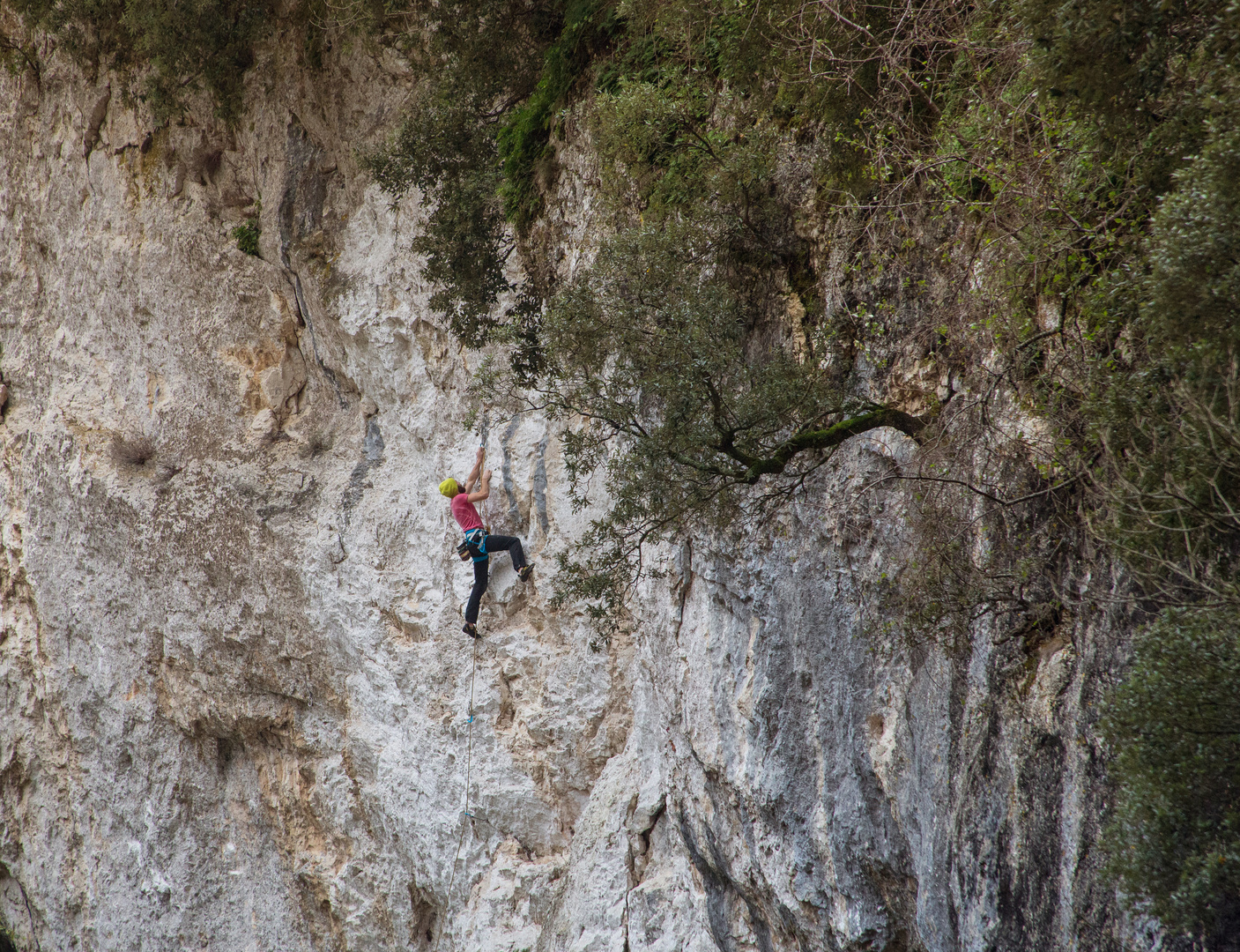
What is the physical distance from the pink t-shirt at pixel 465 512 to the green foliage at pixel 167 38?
8264mm

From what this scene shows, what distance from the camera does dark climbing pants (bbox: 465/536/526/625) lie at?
39.0 ft

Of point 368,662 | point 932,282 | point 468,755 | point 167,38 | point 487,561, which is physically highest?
point 167,38

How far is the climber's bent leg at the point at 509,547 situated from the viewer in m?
11.9

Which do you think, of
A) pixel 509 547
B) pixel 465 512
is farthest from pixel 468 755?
pixel 465 512

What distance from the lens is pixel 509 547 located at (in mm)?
11922

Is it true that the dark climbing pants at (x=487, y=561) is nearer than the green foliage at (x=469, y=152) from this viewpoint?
No

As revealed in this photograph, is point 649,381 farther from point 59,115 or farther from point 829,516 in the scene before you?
point 59,115

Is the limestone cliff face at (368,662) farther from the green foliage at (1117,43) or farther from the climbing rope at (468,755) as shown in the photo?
the green foliage at (1117,43)

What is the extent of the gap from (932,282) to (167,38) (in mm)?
12460

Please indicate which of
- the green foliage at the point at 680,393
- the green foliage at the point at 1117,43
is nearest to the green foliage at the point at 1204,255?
the green foliage at the point at 1117,43

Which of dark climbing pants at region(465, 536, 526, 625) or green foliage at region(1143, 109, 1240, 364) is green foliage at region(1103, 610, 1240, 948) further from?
dark climbing pants at region(465, 536, 526, 625)

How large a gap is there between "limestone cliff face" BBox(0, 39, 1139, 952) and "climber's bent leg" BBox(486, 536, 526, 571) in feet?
1.04

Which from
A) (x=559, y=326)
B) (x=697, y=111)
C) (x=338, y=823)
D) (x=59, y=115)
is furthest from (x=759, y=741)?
(x=59, y=115)

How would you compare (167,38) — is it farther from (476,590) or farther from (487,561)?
(476,590)
